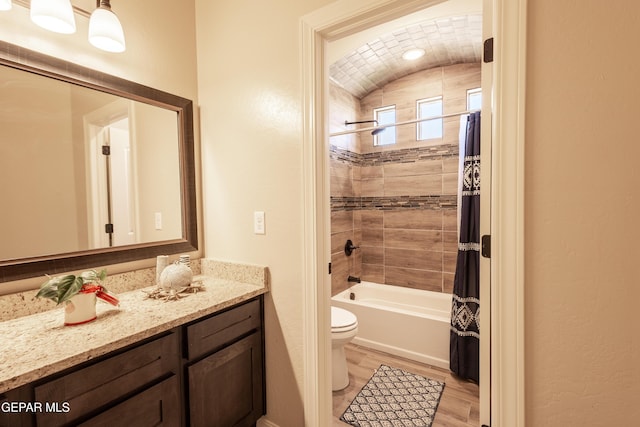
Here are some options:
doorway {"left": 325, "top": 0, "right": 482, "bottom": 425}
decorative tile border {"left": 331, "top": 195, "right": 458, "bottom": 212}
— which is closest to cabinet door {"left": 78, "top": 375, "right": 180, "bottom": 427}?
doorway {"left": 325, "top": 0, "right": 482, "bottom": 425}

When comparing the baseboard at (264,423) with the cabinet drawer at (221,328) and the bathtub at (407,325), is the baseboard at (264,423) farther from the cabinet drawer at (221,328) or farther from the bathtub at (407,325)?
the bathtub at (407,325)

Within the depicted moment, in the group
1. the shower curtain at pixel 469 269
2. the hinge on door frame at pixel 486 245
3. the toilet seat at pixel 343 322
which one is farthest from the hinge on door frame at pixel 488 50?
the toilet seat at pixel 343 322

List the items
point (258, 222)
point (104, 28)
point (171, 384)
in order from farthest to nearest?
point (258, 222)
point (104, 28)
point (171, 384)

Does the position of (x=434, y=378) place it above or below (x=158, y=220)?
below

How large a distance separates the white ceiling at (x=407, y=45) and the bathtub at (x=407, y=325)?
7.21 ft

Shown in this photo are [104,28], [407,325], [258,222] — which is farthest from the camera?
[407,325]

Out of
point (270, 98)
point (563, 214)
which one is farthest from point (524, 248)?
point (270, 98)

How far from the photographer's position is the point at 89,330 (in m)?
1.05

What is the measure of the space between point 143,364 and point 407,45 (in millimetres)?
2854

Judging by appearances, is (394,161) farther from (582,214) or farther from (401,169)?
(582,214)

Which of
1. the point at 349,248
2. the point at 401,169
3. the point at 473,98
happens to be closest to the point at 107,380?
the point at 349,248

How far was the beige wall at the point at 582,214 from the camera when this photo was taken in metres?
0.85

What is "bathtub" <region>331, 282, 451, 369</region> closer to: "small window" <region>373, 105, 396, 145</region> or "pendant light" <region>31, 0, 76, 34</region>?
"small window" <region>373, 105, 396, 145</region>

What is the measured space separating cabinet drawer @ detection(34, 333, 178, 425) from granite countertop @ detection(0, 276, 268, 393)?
0.05 metres
